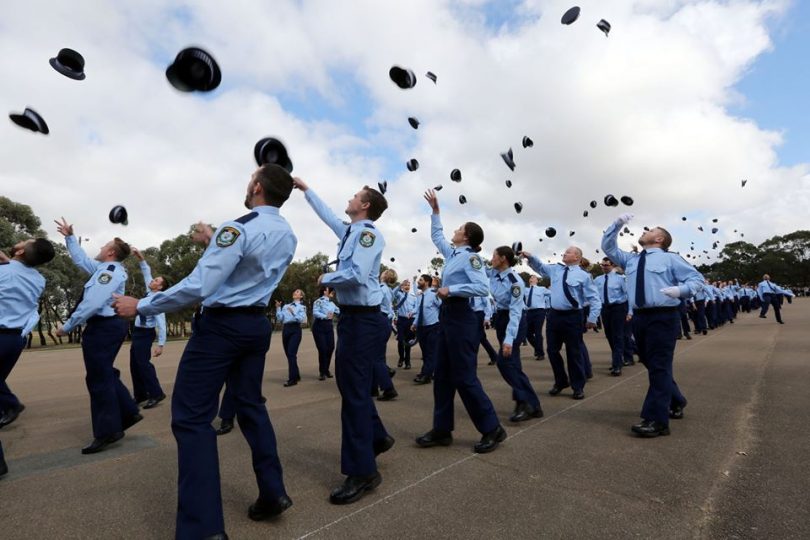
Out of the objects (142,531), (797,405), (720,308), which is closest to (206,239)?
(142,531)

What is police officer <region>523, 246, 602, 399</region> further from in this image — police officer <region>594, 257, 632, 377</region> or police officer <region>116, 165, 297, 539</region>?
police officer <region>116, 165, 297, 539</region>

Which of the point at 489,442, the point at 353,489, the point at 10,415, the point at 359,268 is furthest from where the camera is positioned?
the point at 10,415

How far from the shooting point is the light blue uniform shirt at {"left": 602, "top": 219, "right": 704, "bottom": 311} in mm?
4828

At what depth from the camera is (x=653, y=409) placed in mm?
4629

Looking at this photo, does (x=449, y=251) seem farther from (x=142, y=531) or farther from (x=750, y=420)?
(x=750, y=420)

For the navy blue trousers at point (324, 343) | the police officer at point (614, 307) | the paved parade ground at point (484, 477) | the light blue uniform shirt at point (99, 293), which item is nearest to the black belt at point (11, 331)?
the light blue uniform shirt at point (99, 293)

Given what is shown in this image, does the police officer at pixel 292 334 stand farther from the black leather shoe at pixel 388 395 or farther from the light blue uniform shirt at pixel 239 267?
the light blue uniform shirt at pixel 239 267

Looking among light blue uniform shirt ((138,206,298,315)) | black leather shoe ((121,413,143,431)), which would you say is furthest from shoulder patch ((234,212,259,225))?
black leather shoe ((121,413,143,431))

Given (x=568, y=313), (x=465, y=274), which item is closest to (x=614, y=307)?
(x=568, y=313)

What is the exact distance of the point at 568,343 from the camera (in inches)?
264

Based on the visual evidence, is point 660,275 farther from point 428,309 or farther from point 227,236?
point 428,309

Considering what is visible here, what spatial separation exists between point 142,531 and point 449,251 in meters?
3.52

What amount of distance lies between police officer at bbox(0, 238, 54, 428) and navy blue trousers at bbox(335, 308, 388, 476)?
380cm

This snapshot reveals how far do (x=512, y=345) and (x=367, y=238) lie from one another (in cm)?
273
